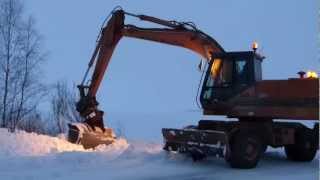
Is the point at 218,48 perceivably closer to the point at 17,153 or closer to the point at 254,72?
the point at 254,72

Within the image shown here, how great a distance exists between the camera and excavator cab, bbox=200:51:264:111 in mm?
14867

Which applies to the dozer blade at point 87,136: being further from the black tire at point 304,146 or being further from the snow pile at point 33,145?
the black tire at point 304,146

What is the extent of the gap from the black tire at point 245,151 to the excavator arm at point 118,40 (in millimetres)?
3807

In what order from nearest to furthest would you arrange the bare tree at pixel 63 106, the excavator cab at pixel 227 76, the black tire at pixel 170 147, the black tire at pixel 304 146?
the excavator cab at pixel 227 76 < the black tire at pixel 170 147 < the black tire at pixel 304 146 < the bare tree at pixel 63 106

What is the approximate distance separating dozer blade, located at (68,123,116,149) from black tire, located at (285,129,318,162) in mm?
5892

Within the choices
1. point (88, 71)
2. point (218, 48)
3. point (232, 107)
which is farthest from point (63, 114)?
point (232, 107)

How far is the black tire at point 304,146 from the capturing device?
15.9m

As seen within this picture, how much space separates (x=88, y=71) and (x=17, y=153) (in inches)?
140

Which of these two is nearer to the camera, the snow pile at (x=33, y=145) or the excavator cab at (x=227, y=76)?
the excavator cab at (x=227, y=76)

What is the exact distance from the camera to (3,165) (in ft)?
45.2

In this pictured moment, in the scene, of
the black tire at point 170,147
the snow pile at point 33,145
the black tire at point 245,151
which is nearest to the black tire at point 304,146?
the black tire at point 245,151

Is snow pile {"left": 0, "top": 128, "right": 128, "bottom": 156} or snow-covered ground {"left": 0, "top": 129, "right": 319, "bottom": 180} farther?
snow pile {"left": 0, "top": 128, "right": 128, "bottom": 156}

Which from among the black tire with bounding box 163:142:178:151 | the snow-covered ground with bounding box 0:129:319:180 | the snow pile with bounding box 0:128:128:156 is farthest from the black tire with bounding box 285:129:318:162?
the snow pile with bounding box 0:128:128:156

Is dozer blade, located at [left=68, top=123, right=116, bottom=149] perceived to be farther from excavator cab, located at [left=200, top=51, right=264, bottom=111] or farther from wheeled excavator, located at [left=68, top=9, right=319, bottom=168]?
excavator cab, located at [left=200, top=51, right=264, bottom=111]
